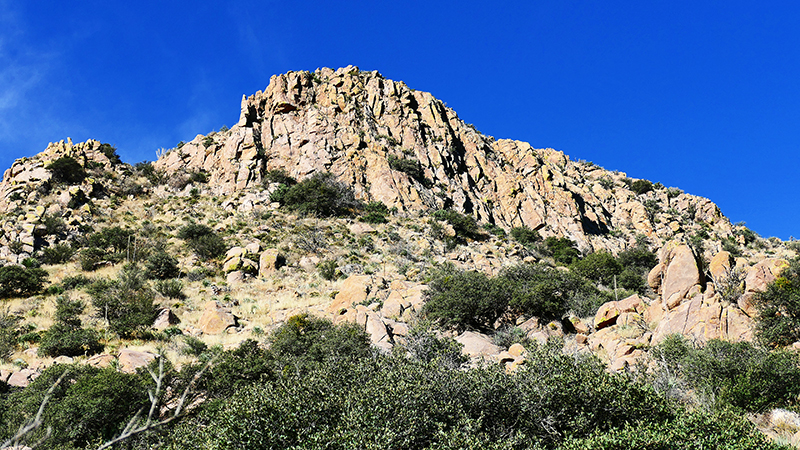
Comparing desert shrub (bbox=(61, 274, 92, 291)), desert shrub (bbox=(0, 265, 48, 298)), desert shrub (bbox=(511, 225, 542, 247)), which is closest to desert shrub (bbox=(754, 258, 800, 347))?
desert shrub (bbox=(511, 225, 542, 247))

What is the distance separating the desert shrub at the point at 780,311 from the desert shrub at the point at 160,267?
3108cm

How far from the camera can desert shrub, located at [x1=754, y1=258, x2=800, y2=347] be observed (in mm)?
13922

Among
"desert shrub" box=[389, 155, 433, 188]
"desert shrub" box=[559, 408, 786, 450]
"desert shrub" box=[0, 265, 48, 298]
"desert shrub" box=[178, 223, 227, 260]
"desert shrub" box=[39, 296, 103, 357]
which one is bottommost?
"desert shrub" box=[559, 408, 786, 450]

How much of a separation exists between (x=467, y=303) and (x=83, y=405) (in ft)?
48.1

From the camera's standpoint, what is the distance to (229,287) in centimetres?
2875

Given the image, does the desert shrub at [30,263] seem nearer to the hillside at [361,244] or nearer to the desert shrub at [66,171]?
the hillside at [361,244]

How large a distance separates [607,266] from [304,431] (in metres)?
30.8

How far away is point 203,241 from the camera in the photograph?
33781 millimetres

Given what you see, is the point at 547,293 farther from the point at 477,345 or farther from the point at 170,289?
the point at 170,289

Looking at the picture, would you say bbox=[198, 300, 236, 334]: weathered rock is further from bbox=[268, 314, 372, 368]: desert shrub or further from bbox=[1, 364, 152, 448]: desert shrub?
bbox=[1, 364, 152, 448]: desert shrub

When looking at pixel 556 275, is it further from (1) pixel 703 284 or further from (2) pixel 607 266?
(2) pixel 607 266

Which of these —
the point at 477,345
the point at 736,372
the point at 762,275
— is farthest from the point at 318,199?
the point at 736,372

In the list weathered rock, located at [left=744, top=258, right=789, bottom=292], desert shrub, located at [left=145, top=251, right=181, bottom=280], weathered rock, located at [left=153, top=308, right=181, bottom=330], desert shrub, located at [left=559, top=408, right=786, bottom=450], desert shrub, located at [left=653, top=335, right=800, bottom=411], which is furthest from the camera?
desert shrub, located at [left=145, top=251, right=181, bottom=280]

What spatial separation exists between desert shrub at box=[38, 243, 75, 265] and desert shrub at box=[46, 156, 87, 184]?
13143 mm
